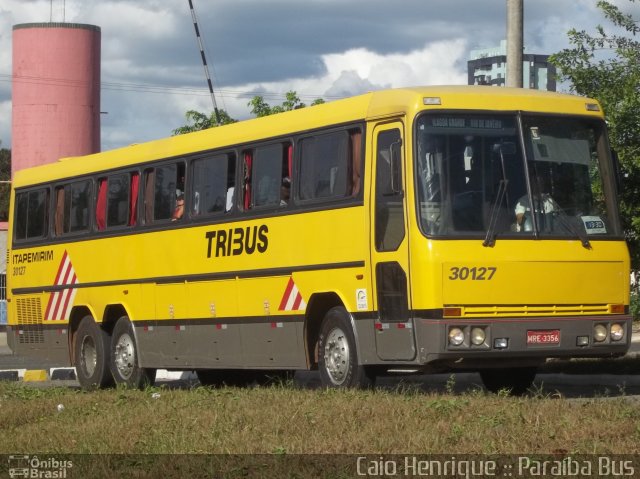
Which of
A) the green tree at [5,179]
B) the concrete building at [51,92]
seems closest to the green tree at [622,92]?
the concrete building at [51,92]

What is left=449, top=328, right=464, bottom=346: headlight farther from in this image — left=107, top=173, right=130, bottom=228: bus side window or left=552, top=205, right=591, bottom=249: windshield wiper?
left=107, top=173, right=130, bottom=228: bus side window

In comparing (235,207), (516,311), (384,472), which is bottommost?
(384,472)

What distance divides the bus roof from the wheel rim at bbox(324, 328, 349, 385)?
2.29 meters

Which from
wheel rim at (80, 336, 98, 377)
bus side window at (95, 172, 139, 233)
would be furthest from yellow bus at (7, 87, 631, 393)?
wheel rim at (80, 336, 98, 377)

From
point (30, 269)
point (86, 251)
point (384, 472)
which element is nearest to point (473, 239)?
point (384, 472)

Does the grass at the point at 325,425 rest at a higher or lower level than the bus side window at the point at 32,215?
lower

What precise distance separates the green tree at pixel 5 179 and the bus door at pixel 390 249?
256 feet

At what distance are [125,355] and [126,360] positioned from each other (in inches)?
2.7

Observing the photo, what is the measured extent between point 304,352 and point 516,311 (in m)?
2.83

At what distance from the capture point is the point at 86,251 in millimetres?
21047

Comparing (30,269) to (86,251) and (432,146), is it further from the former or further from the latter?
(432,146)

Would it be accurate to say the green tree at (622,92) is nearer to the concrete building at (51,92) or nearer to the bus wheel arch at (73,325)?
the bus wheel arch at (73,325)

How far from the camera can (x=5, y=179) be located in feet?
322

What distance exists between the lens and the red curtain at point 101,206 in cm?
2080
